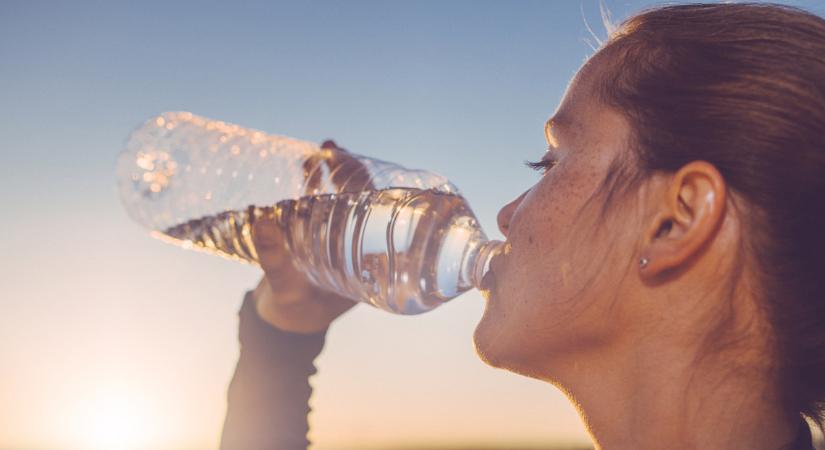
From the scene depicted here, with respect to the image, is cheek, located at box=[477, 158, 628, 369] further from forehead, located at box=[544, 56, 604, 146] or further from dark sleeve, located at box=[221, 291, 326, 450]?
dark sleeve, located at box=[221, 291, 326, 450]

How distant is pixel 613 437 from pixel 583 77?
59 centimetres

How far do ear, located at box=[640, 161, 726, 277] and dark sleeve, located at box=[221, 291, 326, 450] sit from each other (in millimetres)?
1053

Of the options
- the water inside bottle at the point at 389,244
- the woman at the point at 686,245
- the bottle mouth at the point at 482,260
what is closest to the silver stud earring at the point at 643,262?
the woman at the point at 686,245

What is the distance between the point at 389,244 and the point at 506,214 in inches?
17.7

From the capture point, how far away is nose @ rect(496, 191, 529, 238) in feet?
4.40

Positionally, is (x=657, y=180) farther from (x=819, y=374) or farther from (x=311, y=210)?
(x=311, y=210)

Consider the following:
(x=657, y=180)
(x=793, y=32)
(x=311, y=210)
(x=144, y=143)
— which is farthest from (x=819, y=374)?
(x=144, y=143)

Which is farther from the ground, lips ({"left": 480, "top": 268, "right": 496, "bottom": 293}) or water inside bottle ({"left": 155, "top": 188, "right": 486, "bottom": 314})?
water inside bottle ({"left": 155, "top": 188, "right": 486, "bottom": 314})

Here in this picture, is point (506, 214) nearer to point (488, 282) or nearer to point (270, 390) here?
point (488, 282)

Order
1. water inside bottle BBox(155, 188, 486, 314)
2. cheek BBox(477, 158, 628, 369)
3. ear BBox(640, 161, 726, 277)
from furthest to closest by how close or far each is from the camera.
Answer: water inside bottle BBox(155, 188, 486, 314)
cheek BBox(477, 158, 628, 369)
ear BBox(640, 161, 726, 277)

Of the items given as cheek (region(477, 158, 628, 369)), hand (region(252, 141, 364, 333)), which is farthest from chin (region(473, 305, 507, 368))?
hand (region(252, 141, 364, 333))

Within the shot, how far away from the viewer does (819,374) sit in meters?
1.15

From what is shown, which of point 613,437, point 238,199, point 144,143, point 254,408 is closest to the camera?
point 613,437

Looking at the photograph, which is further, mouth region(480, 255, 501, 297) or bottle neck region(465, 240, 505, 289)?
bottle neck region(465, 240, 505, 289)
